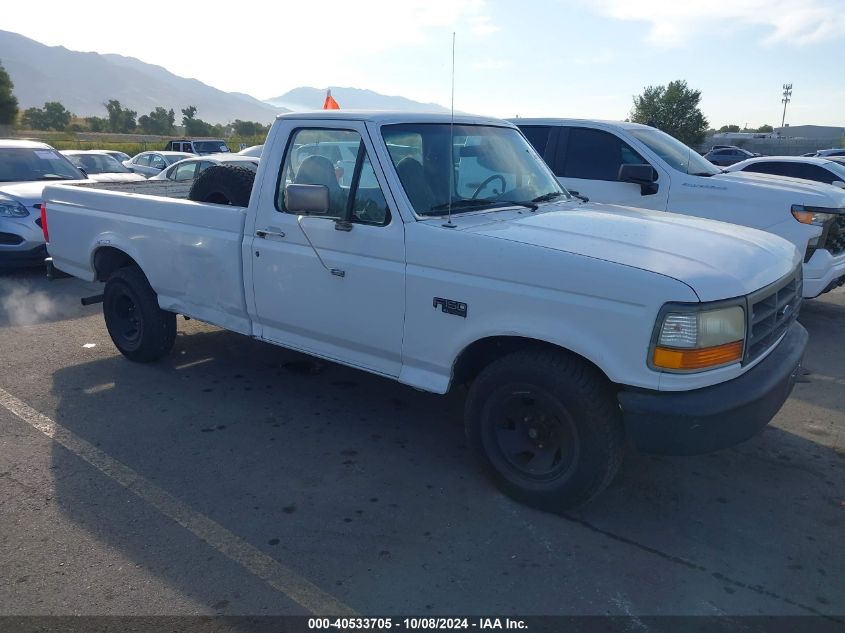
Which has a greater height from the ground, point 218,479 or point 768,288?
point 768,288

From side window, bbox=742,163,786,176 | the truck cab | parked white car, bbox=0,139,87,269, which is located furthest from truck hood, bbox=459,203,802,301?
the truck cab

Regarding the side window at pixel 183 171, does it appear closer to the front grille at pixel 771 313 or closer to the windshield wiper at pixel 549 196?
the windshield wiper at pixel 549 196

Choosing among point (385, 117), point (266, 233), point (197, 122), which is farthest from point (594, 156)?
point (197, 122)

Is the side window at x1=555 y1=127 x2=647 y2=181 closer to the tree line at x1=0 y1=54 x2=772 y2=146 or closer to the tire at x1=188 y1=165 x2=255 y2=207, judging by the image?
the tire at x1=188 y1=165 x2=255 y2=207

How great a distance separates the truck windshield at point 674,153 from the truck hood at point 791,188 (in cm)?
22

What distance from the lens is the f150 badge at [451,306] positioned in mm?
3574

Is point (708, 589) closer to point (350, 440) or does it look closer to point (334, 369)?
point (350, 440)

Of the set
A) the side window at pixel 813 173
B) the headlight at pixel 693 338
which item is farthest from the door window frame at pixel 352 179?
the side window at pixel 813 173

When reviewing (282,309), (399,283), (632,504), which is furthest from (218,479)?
(632,504)

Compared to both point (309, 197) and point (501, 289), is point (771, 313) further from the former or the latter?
point (309, 197)

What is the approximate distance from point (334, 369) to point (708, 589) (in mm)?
3500

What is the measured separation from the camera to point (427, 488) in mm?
3854

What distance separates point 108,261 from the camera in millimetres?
5895

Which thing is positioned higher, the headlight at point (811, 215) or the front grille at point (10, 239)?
the headlight at point (811, 215)
